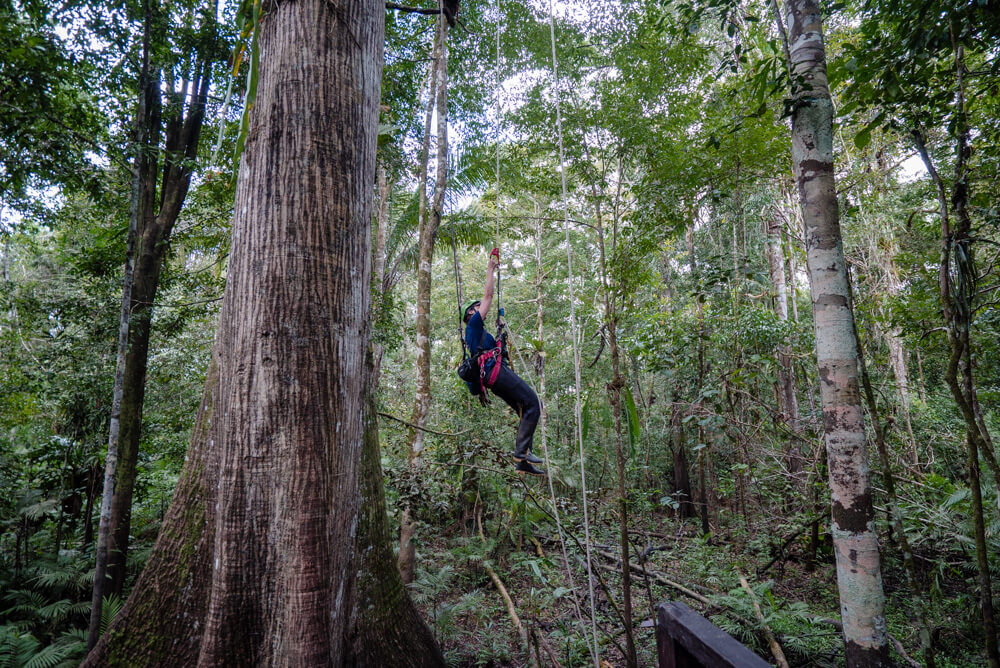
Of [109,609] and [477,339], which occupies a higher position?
[477,339]

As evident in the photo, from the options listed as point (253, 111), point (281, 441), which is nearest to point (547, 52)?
point (253, 111)

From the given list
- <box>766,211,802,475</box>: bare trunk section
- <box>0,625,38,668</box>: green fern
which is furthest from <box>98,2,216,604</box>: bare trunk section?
<box>766,211,802,475</box>: bare trunk section

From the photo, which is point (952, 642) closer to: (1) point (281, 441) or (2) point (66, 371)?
(1) point (281, 441)

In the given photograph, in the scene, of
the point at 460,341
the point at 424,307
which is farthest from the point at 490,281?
the point at 424,307

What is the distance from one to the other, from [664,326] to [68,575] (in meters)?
7.71

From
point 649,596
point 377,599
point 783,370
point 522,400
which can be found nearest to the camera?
point 377,599

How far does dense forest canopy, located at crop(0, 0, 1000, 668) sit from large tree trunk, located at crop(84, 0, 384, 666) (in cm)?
1

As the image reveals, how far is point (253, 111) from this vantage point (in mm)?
1796

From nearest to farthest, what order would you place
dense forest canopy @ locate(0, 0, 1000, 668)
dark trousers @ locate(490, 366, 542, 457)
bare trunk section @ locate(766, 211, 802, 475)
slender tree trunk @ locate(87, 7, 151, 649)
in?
1. dense forest canopy @ locate(0, 0, 1000, 668)
2. slender tree trunk @ locate(87, 7, 151, 649)
3. dark trousers @ locate(490, 366, 542, 457)
4. bare trunk section @ locate(766, 211, 802, 475)

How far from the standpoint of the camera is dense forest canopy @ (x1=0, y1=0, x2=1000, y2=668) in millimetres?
1666

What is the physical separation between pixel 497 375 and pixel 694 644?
2.52 m

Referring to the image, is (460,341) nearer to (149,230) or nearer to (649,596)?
(649,596)

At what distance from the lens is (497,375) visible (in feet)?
13.3

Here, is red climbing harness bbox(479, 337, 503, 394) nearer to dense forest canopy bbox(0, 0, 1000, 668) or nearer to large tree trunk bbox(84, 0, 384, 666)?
dense forest canopy bbox(0, 0, 1000, 668)
